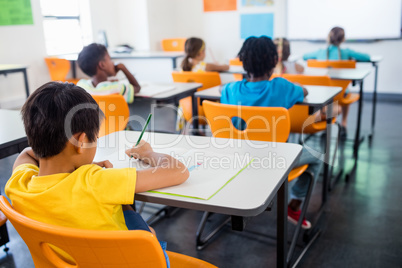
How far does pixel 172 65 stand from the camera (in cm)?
504

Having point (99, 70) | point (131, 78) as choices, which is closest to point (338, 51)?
point (131, 78)

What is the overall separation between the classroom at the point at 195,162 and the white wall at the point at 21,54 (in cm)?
2

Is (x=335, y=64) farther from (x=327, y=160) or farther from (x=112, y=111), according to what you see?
(x=112, y=111)

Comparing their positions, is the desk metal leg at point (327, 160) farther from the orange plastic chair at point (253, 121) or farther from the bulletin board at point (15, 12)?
the bulletin board at point (15, 12)

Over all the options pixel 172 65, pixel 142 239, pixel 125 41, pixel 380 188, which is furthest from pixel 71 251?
pixel 125 41

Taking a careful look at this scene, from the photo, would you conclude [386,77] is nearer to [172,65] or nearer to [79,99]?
[172,65]

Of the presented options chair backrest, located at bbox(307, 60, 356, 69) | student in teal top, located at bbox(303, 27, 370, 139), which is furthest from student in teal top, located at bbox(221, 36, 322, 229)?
student in teal top, located at bbox(303, 27, 370, 139)

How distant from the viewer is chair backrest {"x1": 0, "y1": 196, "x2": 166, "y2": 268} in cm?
74

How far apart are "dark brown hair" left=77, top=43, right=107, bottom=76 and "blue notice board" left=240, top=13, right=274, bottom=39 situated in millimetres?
Result: 4291

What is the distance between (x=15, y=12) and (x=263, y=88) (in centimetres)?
444

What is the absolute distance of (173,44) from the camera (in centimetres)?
656

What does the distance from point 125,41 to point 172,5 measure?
1.10 m

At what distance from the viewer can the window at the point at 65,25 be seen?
5.90 meters

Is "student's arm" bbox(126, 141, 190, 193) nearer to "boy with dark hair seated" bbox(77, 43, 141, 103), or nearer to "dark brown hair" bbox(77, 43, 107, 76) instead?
"boy with dark hair seated" bbox(77, 43, 141, 103)
